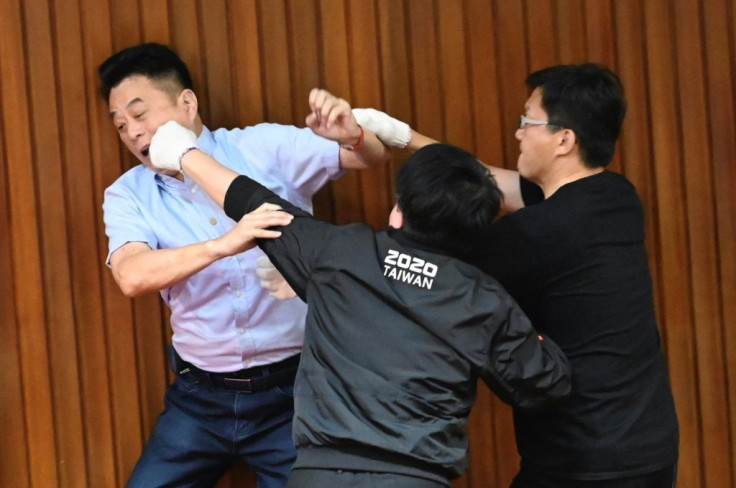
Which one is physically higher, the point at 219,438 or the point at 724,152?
the point at 724,152

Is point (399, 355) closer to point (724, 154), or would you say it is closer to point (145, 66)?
point (145, 66)

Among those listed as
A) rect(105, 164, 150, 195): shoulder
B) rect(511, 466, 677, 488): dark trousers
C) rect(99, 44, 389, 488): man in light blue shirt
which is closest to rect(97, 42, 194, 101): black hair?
rect(99, 44, 389, 488): man in light blue shirt

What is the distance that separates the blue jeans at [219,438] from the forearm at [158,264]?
391 mm

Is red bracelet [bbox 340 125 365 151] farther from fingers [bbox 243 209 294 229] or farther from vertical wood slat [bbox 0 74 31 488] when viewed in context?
vertical wood slat [bbox 0 74 31 488]

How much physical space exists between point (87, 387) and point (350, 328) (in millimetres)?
1091

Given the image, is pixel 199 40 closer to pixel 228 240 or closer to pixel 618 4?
pixel 228 240

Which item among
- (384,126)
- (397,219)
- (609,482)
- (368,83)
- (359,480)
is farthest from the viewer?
(368,83)

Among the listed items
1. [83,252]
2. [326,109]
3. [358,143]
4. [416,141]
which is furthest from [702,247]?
[83,252]

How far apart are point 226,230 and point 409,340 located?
2.61 ft

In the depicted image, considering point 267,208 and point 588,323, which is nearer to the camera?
point 267,208

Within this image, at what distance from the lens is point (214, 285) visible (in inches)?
101

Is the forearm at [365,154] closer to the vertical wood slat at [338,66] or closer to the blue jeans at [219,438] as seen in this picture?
the vertical wood slat at [338,66]

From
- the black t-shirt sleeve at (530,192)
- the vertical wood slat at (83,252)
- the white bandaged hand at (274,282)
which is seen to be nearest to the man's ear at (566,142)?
the black t-shirt sleeve at (530,192)

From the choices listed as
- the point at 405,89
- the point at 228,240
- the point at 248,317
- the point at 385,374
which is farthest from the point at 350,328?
the point at 405,89
